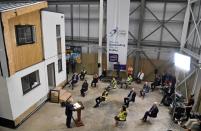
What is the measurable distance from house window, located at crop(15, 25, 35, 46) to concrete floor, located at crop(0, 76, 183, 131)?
3951mm

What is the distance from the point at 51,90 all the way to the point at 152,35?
29.9ft

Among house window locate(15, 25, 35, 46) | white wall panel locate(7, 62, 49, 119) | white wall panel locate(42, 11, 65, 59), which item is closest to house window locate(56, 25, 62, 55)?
white wall panel locate(42, 11, 65, 59)

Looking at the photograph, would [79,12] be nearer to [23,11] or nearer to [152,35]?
[152,35]

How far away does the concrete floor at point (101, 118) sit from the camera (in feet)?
27.9

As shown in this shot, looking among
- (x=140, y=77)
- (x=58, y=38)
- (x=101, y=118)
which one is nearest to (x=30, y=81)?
(x=58, y=38)

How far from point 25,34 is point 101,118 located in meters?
5.82

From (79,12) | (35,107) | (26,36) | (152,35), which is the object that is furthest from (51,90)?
(152,35)

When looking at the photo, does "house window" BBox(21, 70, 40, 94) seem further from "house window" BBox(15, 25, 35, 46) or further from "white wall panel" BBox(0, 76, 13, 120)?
"house window" BBox(15, 25, 35, 46)

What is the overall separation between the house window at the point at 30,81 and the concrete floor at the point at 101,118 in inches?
58.8

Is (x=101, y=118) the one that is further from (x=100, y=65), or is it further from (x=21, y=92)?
(x=100, y=65)

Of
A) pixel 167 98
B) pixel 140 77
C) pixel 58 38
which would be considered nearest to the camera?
pixel 167 98

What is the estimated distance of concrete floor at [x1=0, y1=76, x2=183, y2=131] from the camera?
851 centimetres

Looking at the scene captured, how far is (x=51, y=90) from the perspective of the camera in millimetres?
10875

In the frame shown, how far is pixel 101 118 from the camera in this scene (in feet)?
30.6
